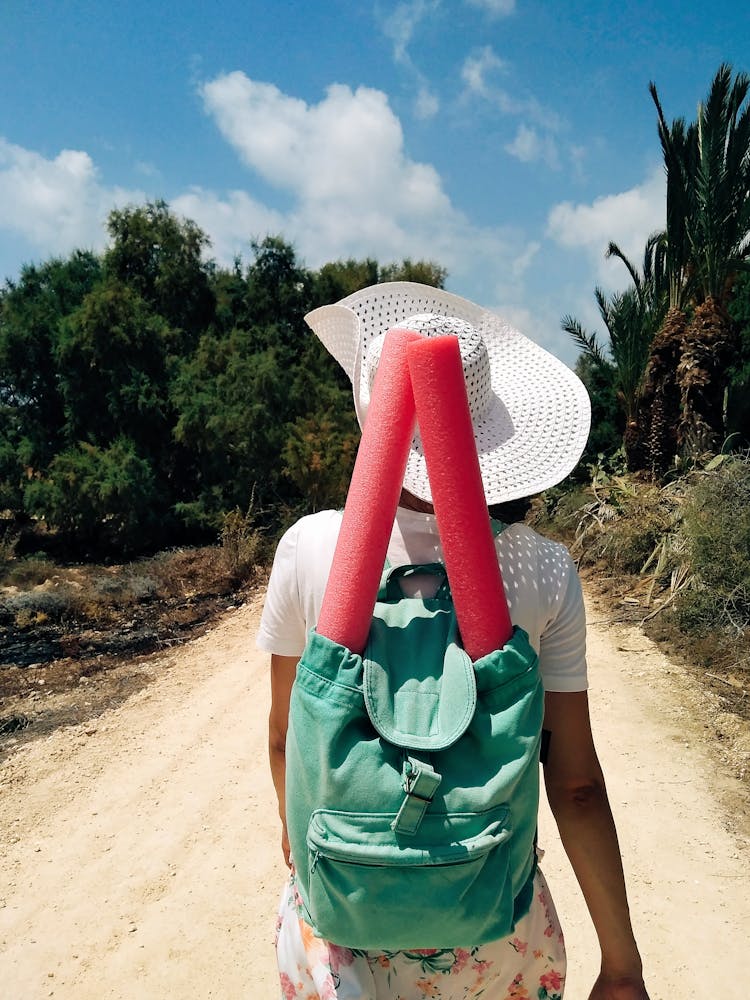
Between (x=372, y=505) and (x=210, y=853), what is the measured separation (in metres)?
2.94

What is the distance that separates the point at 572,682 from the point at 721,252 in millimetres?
10067

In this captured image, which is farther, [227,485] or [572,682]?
[227,485]

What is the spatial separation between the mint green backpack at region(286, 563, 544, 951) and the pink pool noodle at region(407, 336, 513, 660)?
43 mm

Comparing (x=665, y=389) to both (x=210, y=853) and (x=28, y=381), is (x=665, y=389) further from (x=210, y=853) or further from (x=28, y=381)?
(x=28, y=381)

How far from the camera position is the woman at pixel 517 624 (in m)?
1.07

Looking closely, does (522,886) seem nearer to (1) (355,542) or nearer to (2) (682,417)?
(1) (355,542)

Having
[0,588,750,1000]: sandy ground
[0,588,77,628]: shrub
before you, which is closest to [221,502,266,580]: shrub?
[0,588,77,628]: shrub

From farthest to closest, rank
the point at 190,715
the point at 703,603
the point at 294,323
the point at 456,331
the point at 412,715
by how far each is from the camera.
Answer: the point at 294,323, the point at 703,603, the point at 190,715, the point at 456,331, the point at 412,715

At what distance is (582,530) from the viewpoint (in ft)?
29.8

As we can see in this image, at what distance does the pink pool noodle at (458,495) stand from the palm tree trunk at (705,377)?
917 centimetres

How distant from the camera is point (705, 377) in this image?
9.41m

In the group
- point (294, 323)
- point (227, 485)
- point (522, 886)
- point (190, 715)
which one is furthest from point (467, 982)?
point (294, 323)

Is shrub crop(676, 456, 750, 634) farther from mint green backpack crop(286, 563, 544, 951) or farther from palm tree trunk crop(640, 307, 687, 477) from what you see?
mint green backpack crop(286, 563, 544, 951)

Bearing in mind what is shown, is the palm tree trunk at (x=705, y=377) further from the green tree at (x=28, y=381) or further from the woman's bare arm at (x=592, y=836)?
the green tree at (x=28, y=381)
